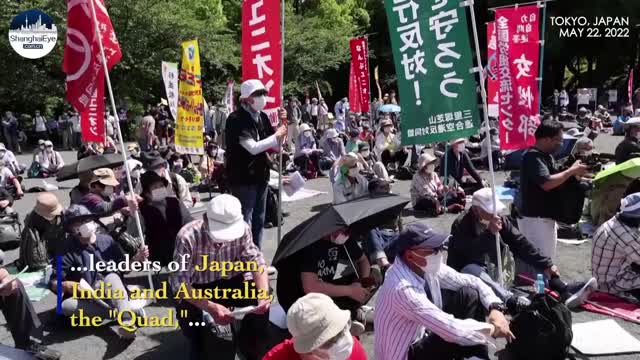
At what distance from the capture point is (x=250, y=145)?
5945 mm

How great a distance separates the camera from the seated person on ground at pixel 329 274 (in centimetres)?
449

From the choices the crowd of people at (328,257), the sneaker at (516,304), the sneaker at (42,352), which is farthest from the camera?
the sneaker at (42,352)

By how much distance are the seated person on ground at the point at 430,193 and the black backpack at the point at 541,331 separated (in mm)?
6093

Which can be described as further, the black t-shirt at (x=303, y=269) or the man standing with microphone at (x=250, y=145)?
the man standing with microphone at (x=250, y=145)

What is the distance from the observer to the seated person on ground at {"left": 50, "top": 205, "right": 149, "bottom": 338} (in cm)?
567

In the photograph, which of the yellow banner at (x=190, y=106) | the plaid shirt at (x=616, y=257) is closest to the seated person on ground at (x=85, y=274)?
the yellow banner at (x=190, y=106)

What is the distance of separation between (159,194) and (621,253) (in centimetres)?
451

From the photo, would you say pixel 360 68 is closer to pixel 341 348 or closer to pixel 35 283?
pixel 35 283

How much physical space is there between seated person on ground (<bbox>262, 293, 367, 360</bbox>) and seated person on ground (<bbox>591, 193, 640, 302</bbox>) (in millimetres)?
3590

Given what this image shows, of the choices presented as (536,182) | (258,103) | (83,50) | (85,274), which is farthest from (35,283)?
(536,182)

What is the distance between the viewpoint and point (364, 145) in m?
12.3

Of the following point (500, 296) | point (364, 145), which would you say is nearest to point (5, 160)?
point (364, 145)

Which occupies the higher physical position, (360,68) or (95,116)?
(360,68)

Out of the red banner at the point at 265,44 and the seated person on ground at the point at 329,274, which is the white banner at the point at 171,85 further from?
the seated person on ground at the point at 329,274
